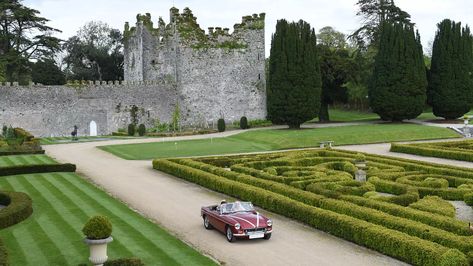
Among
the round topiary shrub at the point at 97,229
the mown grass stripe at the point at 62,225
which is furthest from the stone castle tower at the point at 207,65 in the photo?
the round topiary shrub at the point at 97,229

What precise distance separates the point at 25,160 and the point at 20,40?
128ft

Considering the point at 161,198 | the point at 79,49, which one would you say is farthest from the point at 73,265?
the point at 79,49

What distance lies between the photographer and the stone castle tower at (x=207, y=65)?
63.2 m

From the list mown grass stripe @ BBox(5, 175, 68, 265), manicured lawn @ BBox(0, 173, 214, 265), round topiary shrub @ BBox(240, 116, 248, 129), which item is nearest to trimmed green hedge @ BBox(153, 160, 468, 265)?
manicured lawn @ BBox(0, 173, 214, 265)

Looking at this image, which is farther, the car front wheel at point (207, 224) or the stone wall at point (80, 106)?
the stone wall at point (80, 106)

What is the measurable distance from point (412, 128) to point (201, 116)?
23209 mm

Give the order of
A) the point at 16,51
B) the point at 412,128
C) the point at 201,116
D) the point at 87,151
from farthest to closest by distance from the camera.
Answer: the point at 16,51 → the point at 201,116 → the point at 412,128 → the point at 87,151

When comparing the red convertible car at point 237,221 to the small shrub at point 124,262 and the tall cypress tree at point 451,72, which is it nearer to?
the small shrub at point 124,262

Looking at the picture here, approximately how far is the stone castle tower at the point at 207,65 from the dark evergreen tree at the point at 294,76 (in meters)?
7.05

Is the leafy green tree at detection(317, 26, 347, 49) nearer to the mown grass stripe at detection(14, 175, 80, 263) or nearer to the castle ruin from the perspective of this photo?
the castle ruin

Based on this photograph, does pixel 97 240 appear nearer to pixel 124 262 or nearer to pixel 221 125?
pixel 124 262

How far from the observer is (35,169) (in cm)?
3042

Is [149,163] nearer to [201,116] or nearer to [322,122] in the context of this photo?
[201,116]

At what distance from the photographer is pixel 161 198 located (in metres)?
23.7
